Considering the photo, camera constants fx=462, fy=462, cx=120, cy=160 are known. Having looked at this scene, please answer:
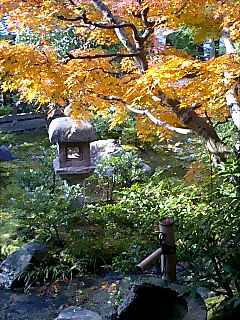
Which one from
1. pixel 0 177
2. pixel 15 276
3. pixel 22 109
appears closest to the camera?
pixel 15 276

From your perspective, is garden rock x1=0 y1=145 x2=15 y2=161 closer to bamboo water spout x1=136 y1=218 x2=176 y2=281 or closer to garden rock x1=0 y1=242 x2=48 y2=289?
garden rock x1=0 y1=242 x2=48 y2=289

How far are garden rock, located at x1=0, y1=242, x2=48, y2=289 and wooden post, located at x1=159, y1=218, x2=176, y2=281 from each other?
8.45 feet

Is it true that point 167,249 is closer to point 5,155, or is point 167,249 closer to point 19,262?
point 19,262

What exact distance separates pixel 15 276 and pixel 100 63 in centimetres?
264

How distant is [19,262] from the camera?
535 centimetres

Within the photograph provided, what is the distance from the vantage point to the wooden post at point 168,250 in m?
3.04

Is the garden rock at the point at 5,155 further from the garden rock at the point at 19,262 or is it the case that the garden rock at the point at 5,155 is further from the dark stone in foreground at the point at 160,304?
the dark stone in foreground at the point at 160,304

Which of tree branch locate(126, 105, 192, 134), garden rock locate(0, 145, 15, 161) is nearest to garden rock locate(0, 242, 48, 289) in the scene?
tree branch locate(126, 105, 192, 134)

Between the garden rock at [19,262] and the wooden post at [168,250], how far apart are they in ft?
8.45

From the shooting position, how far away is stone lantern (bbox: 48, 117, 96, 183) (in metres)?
7.12

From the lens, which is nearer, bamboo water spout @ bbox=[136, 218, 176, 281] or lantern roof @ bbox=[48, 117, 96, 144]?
bamboo water spout @ bbox=[136, 218, 176, 281]

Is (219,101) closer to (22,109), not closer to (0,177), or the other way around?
(0,177)

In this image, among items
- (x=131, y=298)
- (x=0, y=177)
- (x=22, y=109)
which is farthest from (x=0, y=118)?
(x=131, y=298)

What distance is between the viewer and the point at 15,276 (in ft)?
17.0
